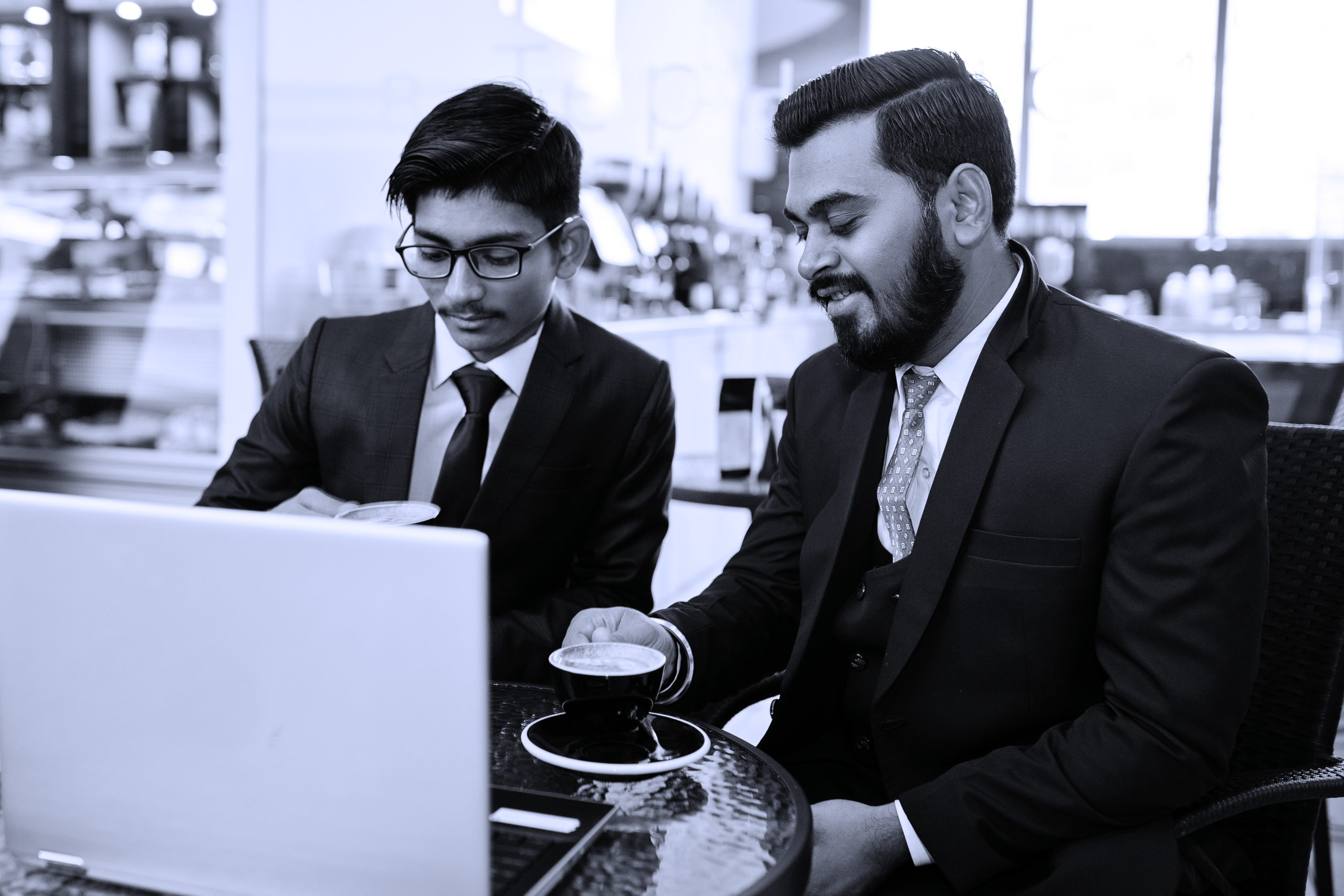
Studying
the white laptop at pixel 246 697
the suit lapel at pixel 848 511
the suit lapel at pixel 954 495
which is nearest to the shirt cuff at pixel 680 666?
the suit lapel at pixel 848 511

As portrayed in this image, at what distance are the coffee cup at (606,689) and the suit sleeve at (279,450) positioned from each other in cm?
97

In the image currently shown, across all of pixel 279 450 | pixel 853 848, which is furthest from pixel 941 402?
pixel 279 450

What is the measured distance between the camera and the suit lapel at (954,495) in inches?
51.2

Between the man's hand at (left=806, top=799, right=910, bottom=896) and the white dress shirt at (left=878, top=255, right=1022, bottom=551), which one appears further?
the white dress shirt at (left=878, top=255, right=1022, bottom=551)

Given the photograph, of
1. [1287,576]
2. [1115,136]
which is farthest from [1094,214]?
[1287,576]

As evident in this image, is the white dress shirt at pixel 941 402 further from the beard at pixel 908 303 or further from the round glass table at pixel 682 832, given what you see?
the round glass table at pixel 682 832

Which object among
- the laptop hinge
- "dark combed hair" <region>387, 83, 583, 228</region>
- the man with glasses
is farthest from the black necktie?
the laptop hinge

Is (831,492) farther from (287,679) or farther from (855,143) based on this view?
(287,679)

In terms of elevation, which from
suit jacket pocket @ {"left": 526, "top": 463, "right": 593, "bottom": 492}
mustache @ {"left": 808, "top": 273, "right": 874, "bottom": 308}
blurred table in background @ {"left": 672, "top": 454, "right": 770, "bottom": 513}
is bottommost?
blurred table in background @ {"left": 672, "top": 454, "right": 770, "bottom": 513}

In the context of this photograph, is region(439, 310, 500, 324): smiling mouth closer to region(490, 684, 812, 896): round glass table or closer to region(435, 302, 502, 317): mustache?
region(435, 302, 502, 317): mustache

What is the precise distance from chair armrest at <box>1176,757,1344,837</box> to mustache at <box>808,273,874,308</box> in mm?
675

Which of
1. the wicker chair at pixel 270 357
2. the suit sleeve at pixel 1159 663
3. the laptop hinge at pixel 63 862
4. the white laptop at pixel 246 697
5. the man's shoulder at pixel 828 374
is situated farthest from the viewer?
→ the wicker chair at pixel 270 357

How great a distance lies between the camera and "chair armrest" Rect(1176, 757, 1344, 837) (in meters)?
1.20

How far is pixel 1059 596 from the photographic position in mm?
1259
